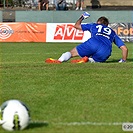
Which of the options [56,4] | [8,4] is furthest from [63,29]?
[8,4]

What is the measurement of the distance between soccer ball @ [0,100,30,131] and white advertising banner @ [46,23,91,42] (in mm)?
28161

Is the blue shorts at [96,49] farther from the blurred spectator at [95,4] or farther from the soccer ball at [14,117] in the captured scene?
the blurred spectator at [95,4]

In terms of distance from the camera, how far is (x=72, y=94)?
9398mm

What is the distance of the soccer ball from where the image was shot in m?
6.50

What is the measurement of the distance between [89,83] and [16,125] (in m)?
4.33

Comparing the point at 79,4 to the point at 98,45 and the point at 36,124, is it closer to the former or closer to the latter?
the point at 98,45

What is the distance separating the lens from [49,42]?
1390 inches

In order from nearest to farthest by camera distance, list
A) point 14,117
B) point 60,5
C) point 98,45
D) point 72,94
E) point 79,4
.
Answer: point 14,117
point 72,94
point 98,45
point 60,5
point 79,4

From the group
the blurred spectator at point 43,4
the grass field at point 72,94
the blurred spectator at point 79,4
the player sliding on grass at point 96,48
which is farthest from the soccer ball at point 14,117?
the blurred spectator at point 79,4

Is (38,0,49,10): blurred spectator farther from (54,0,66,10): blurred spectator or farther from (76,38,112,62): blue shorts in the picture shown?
(76,38,112,62): blue shorts

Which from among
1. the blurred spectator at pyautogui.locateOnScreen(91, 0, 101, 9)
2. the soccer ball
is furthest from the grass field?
the blurred spectator at pyautogui.locateOnScreen(91, 0, 101, 9)

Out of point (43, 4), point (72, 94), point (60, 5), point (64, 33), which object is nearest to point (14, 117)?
point (72, 94)

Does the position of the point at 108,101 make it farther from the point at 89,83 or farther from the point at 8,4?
the point at 8,4

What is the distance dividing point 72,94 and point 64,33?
26.0 metres
